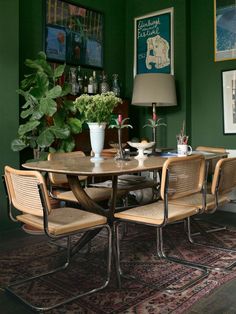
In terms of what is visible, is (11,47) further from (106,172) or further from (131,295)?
(131,295)

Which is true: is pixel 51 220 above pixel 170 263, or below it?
above

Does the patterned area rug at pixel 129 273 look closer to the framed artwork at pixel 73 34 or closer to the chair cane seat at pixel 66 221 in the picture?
the chair cane seat at pixel 66 221

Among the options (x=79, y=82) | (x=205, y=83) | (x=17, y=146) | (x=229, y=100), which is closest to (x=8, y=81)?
(x=17, y=146)

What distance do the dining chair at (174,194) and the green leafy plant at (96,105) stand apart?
794 mm

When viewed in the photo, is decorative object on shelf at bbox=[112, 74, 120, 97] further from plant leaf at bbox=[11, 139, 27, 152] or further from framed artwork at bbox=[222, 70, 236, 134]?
plant leaf at bbox=[11, 139, 27, 152]

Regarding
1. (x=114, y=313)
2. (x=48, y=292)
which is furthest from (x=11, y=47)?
(x=114, y=313)

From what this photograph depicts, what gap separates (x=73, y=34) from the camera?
4734mm

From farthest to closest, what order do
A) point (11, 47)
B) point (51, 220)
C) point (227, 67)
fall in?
point (227, 67), point (11, 47), point (51, 220)

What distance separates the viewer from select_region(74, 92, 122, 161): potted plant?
286 centimetres

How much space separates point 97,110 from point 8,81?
54.5 inches

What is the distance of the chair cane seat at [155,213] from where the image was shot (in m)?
2.38

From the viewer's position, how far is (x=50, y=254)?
314 centimetres

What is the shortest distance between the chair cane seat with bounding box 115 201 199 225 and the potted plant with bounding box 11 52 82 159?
1411mm

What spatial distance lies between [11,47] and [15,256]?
6.78 feet
